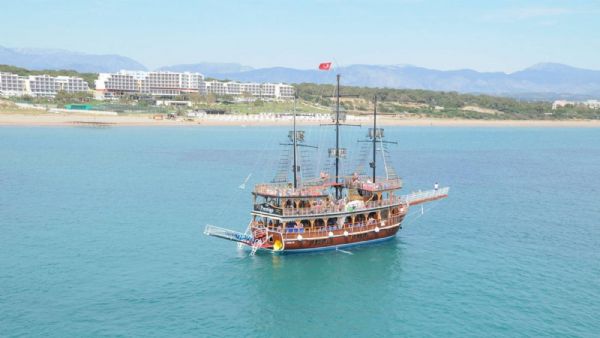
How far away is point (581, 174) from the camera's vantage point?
90.3m

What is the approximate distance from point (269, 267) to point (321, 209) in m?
6.45

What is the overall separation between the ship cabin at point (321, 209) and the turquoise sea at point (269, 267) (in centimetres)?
210

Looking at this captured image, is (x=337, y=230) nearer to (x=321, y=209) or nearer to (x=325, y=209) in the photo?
(x=325, y=209)

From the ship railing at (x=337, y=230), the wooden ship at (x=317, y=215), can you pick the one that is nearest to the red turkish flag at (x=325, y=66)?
the wooden ship at (x=317, y=215)

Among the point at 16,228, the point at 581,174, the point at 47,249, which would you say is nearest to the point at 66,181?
the point at 16,228

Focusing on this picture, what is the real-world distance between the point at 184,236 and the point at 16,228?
583 inches

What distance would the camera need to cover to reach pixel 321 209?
149 ft

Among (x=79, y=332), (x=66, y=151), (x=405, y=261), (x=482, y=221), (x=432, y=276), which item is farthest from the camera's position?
(x=66, y=151)

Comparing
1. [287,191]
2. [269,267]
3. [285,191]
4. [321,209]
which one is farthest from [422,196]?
[269,267]

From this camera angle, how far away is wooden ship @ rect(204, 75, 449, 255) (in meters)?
44.2

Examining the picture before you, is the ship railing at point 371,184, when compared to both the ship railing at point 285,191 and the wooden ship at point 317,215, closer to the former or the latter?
the wooden ship at point 317,215

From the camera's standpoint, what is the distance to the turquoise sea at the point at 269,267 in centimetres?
3288

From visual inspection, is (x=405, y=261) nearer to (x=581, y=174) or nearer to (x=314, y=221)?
(x=314, y=221)

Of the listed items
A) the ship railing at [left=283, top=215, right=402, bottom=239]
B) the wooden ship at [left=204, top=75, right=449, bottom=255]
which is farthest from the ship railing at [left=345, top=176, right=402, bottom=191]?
the ship railing at [left=283, top=215, right=402, bottom=239]
